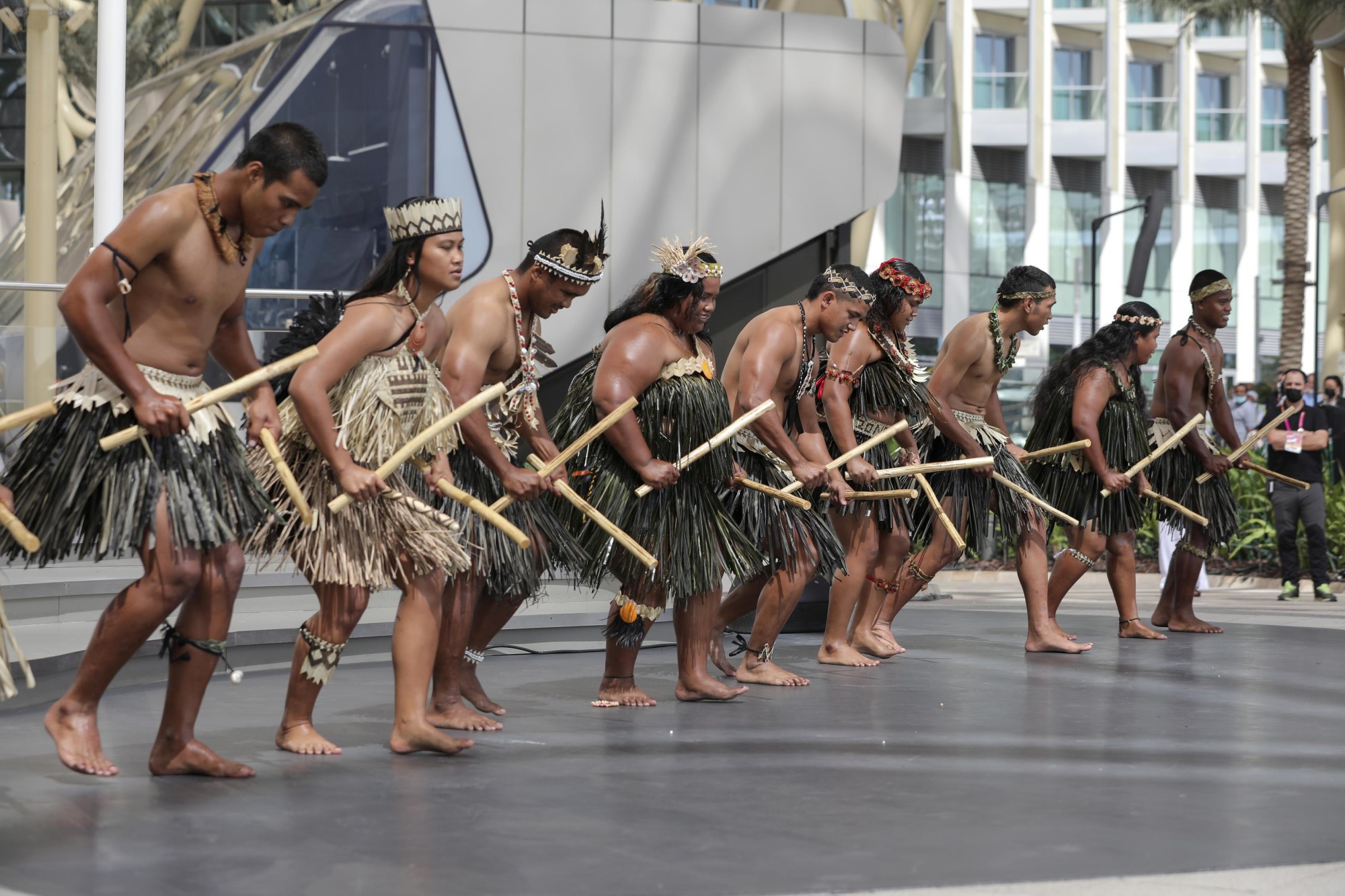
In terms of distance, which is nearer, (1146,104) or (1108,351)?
(1108,351)

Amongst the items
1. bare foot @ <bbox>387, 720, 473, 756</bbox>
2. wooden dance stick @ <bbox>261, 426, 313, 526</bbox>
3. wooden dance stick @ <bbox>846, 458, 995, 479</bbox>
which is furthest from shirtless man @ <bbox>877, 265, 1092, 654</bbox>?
wooden dance stick @ <bbox>261, 426, 313, 526</bbox>

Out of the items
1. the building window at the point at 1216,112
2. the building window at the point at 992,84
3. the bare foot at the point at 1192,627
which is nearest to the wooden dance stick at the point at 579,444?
the bare foot at the point at 1192,627

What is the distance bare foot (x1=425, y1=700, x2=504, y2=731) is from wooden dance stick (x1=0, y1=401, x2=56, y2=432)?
158 centimetres

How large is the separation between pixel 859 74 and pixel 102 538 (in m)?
11.3

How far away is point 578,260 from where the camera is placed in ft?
16.0

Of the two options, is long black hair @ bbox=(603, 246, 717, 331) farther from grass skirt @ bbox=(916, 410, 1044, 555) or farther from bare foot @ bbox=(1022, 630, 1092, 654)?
bare foot @ bbox=(1022, 630, 1092, 654)

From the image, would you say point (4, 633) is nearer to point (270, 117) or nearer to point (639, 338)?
point (639, 338)

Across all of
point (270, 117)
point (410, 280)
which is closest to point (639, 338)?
point (410, 280)

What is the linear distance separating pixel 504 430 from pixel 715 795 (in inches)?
62.9

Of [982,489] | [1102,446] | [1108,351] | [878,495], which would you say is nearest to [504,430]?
[878,495]

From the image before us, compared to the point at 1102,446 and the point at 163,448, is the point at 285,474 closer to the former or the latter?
the point at 163,448

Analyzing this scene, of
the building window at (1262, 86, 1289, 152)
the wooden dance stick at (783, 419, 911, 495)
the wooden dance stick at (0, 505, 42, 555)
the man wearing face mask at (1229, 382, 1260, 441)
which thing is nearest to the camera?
the wooden dance stick at (0, 505, 42, 555)

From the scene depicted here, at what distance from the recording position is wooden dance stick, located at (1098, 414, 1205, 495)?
7.59 meters

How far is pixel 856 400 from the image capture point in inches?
263
